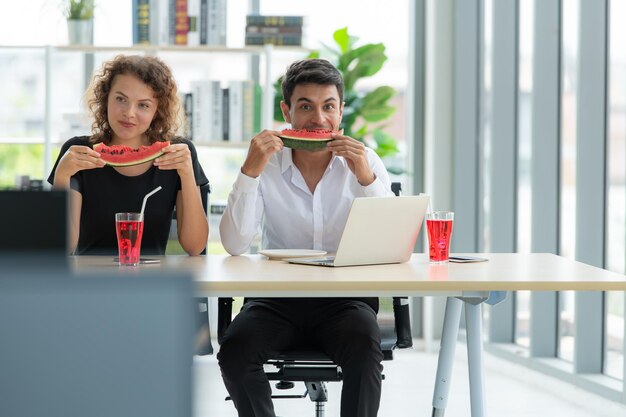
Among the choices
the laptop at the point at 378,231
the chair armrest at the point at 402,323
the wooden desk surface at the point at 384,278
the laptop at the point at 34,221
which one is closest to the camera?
the laptop at the point at 34,221

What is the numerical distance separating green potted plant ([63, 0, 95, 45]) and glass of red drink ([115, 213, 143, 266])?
9.60ft

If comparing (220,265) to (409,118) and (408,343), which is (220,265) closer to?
(408,343)

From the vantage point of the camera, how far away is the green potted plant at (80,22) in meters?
4.93

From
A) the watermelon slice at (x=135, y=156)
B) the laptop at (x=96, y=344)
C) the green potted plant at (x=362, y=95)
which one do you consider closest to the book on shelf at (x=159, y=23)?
the green potted plant at (x=362, y=95)

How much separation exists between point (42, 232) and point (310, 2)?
492 cm

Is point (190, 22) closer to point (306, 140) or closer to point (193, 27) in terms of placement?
point (193, 27)

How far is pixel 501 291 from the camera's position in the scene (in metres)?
2.21

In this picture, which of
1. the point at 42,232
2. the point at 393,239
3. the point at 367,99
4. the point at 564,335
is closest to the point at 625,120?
the point at 564,335

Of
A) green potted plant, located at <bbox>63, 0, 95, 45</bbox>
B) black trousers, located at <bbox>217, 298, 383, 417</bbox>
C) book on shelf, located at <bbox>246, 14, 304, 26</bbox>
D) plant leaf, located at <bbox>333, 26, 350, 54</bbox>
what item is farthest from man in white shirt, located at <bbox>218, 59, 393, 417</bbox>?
green potted plant, located at <bbox>63, 0, 95, 45</bbox>

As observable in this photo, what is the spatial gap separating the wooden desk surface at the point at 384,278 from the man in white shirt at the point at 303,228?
0.25m

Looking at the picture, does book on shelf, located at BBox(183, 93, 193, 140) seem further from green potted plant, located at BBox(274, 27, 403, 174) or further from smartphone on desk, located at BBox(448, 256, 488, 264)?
smartphone on desk, located at BBox(448, 256, 488, 264)

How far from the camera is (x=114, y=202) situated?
275 cm

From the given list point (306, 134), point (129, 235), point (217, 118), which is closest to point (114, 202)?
point (129, 235)

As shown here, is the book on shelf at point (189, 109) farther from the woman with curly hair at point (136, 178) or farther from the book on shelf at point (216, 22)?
the woman with curly hair at point (136, 178)
